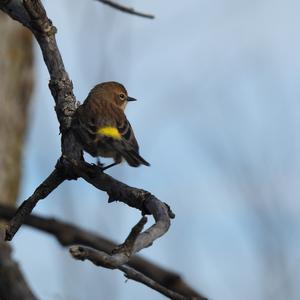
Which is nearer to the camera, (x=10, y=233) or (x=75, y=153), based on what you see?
(x=10, y=233)

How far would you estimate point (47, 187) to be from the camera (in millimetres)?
3744

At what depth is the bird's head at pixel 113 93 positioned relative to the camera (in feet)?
20.3

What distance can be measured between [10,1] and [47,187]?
1.25 meters

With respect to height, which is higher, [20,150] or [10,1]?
[10,1]

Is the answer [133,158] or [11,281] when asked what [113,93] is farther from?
[11,281]

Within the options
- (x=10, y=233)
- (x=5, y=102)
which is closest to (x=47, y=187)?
(x=10, y=233)

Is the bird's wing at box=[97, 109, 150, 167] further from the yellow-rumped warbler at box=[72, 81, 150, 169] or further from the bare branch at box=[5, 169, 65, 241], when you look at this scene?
the bare branch at box=[5, 169, 65, 241]

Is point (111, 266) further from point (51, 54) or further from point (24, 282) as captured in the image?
point (24, 282)

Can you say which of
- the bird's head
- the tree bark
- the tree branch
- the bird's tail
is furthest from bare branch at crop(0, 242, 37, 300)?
the tree bark

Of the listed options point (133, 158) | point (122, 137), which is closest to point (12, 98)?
point (122, 137)

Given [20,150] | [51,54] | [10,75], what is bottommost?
[20,150]

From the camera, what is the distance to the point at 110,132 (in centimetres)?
511

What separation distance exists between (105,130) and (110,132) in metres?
0.08

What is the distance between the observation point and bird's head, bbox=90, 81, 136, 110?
6.19 metres
